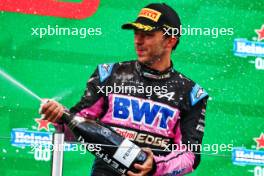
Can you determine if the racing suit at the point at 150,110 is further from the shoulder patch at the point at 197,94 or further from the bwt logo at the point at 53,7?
the bwt logo at the point at 53,7

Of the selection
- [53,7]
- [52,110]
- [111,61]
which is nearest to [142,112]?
[111,61]

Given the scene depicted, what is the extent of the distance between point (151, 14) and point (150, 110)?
363 mm

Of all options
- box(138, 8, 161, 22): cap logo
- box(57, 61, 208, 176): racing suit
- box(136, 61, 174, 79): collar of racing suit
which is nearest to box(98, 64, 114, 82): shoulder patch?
box(57, 61, 208, 176): racing suit

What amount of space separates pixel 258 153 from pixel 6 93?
1012 mm

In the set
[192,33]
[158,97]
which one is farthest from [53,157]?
[192,33]

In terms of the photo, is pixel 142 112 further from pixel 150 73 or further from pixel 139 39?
pixel 139 39

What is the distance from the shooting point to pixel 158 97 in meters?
3.70

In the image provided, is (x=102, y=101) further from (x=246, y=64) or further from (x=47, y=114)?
(x=246, y=64)

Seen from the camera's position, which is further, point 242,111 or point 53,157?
point 242,111

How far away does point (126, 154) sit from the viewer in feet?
11.8

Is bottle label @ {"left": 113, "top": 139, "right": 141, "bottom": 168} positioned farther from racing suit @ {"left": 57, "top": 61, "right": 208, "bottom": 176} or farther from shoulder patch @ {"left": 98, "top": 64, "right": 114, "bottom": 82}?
shoulder patch @ {"left": 98, "top": 64, "right": 114, "bottom": 82}

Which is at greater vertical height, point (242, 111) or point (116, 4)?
point (116, 4)

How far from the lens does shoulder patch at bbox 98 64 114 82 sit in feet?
12.2

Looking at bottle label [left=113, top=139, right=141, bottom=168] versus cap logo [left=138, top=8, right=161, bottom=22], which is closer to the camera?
bottle label [left=113, top=139, right=141, bottom=168]
